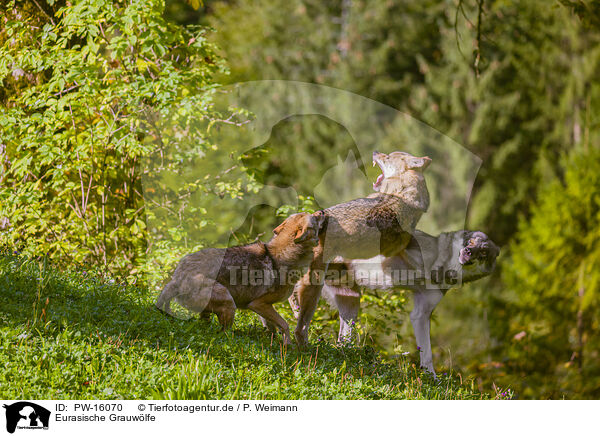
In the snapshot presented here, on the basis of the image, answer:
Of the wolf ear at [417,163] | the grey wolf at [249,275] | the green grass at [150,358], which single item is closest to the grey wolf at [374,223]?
the wolf ear at [417,163]

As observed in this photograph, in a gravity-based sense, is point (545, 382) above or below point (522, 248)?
below

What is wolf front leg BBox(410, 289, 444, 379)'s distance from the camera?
583 centimetres

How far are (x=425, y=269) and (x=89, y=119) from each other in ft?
16.1

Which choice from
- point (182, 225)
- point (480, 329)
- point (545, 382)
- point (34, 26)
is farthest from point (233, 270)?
point (480, 329)

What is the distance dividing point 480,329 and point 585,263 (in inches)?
148

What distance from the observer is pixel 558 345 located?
35.7 feet

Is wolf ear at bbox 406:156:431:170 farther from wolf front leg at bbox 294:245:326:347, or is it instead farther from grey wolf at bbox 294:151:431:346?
wolf front leg at bbox 294:245:326:347

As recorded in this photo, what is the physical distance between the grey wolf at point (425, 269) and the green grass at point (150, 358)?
49 centimetres

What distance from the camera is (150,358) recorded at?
192 inches

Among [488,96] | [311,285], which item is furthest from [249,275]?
[488,96]

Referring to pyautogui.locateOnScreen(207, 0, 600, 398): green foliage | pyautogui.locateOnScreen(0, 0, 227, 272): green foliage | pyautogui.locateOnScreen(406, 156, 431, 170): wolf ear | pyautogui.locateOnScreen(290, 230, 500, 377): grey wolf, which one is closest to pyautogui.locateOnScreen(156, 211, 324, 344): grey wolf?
pyautogui.locateOnScreen(290, 230, 500, 377): grey wolf

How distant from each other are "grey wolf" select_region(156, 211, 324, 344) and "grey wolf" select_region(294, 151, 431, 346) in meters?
0.15

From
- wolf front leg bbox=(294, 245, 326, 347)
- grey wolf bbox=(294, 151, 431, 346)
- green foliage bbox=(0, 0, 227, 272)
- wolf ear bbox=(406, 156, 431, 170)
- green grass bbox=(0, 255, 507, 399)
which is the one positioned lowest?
green grass bbox=(0, 255, 507, 399)
